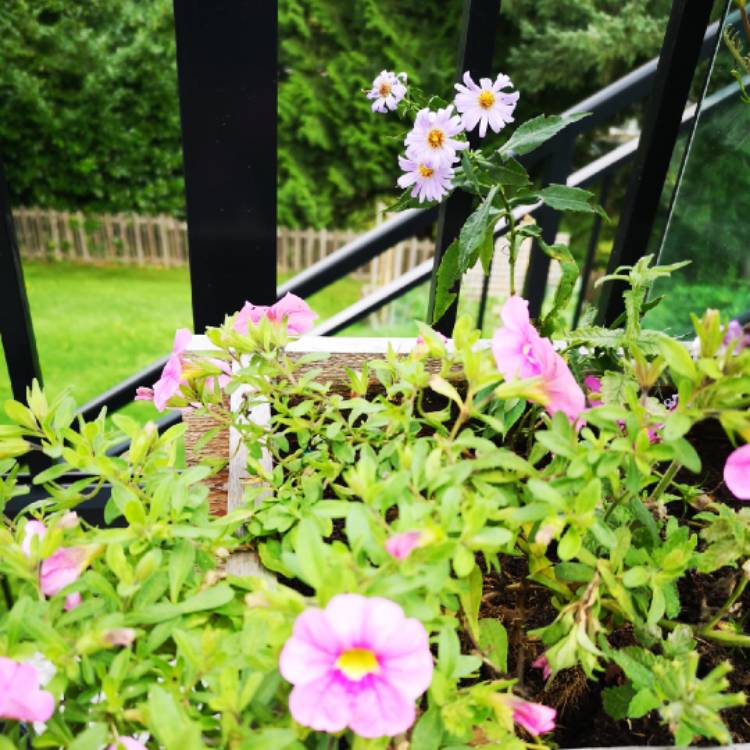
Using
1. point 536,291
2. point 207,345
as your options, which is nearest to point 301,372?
point 207,345

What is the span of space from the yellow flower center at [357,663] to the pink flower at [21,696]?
17 cm

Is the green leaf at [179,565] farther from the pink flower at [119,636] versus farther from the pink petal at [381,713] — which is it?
the pink petal at [381,713]

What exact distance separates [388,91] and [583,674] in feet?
2.33

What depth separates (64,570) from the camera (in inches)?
Answer: 18.7

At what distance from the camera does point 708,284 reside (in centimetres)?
120

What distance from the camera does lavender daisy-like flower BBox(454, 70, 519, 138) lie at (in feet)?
2.67

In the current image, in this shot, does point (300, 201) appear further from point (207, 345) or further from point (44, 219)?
point (207, 345)

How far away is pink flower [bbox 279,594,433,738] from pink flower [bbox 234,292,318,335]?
0.32 metres

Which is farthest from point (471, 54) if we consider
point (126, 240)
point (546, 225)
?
point (126, 240)

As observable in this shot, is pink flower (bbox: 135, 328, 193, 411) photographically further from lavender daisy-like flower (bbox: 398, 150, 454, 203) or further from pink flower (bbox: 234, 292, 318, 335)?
lavender daisy-like flower (bbox: 398, 150, 454, 203)

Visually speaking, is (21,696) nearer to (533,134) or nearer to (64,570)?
(64,570)

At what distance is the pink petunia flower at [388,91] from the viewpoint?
86 centimetres

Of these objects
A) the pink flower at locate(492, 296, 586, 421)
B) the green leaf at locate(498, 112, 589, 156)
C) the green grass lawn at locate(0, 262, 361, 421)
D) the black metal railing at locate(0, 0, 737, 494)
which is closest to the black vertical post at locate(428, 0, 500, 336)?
the black metal railing at locate(0, 0, 737, 494)

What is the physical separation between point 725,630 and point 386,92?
2.33ft
